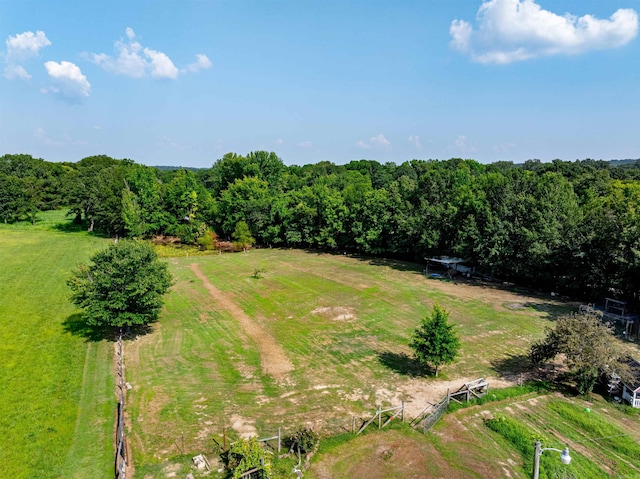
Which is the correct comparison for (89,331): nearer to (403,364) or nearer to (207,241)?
(403,364)

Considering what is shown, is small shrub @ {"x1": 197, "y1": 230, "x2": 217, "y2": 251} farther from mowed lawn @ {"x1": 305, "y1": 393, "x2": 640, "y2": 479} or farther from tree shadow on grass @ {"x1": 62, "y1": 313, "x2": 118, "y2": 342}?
mowed lawn @ {"x1": 305, "y1": 393, "x2": 640, "y2": 479}

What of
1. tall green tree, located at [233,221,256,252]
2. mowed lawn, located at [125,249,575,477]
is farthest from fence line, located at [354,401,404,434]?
tall green tree, located at [233,221,256,252]

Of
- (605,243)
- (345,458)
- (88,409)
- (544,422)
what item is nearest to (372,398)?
(345,458)

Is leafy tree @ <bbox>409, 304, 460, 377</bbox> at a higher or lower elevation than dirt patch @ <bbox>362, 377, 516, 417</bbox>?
higher

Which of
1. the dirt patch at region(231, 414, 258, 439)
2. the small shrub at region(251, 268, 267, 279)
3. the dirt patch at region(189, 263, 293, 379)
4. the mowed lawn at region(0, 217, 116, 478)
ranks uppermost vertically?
the small shrub at region(251, 268, 267, 279)

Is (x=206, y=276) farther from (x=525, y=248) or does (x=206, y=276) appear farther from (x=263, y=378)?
(x=525, y=248)

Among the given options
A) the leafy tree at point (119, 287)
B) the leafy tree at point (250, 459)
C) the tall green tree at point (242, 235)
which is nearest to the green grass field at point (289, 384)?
the leafy tree at point (250, 459)

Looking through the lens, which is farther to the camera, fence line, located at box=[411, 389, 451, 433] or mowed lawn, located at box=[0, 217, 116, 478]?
fence line, located at box=[411, 389, 451, 433]

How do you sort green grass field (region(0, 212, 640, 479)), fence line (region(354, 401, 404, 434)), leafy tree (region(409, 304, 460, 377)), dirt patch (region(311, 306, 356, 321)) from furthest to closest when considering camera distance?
1. dirt patch (region(311, 306, 356, 321))
2. leafy tree (region(409, 304, 460, 377))
3. fence line (region(354, 401, 404, 434))
4. green grass field (region(0, 212, 640, 479))
